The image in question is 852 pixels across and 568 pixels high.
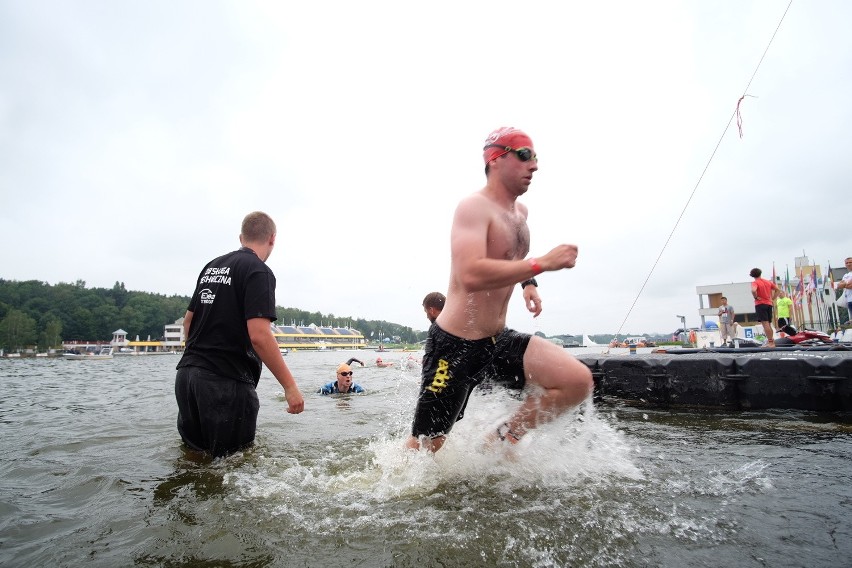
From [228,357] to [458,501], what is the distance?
1925 mm

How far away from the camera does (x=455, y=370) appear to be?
269 cm

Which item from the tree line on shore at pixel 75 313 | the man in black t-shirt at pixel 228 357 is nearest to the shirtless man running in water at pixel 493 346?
the man in black t-shirt at pixel 228 357

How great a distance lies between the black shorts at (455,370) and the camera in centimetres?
269

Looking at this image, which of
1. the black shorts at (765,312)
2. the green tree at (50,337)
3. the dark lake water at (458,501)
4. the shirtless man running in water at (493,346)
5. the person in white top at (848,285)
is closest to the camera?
the dark lake water at (458,501)

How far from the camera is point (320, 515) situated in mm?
2029

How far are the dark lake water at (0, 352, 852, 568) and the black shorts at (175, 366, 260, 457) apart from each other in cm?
15

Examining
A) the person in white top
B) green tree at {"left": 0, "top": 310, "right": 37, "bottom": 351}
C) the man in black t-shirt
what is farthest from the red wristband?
green tree at {"left": 0, "top": 310, "right": 37, "bottom": 351}

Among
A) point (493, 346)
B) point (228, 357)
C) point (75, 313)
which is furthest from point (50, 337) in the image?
point (493, 346)

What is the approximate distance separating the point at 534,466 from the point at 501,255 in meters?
1.41

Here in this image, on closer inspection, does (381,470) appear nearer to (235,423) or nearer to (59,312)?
(235,423)

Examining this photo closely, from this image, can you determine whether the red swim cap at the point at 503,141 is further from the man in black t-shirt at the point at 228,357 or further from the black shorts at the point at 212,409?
the black shorts at the point at 212,409

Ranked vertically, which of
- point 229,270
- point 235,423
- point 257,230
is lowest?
point 235,423

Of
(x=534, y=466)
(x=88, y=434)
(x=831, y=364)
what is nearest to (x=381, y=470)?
(x=534, y=466)

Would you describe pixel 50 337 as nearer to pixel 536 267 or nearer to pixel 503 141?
pixel 503 141
